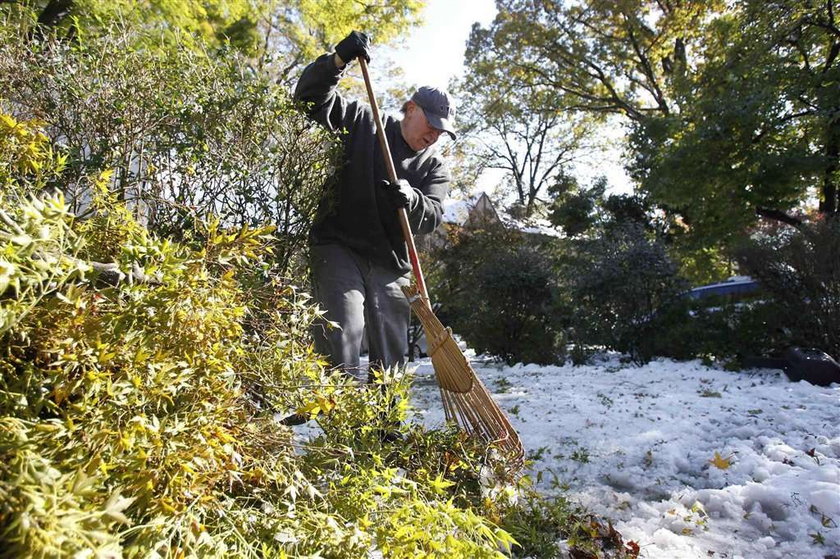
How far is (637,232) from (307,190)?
664 centimetres

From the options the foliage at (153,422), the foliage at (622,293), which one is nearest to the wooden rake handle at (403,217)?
the foliage at (153,422)

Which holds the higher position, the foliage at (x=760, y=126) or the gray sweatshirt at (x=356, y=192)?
the foliage at (x=760, y=126)

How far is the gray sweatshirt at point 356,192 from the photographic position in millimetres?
2725

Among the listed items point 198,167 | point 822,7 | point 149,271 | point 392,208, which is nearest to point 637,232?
point 822,7

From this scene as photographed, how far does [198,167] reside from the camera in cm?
223

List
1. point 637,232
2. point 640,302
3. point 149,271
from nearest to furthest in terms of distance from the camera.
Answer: point 149,271
point 640,302
point 637,232

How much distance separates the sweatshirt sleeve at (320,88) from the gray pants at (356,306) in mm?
732

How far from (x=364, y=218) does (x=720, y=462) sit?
8.01 feet

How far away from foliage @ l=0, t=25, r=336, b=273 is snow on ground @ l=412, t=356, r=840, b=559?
1261mm

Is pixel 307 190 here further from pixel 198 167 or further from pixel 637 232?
pixel 637 232

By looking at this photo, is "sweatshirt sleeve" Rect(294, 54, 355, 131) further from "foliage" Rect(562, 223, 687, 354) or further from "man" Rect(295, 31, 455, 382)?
"foliage" Rect(562, 223, 687, 354)

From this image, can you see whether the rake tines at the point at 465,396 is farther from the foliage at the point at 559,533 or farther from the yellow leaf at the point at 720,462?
the yellow leaf at the point at 720,462

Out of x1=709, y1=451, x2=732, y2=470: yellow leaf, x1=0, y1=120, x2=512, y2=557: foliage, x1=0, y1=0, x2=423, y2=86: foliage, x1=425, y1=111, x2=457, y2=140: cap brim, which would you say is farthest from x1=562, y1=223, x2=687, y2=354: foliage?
x1=0, y1=120, x2=512, y2=557: foliage

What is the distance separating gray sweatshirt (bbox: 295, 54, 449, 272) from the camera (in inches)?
107
